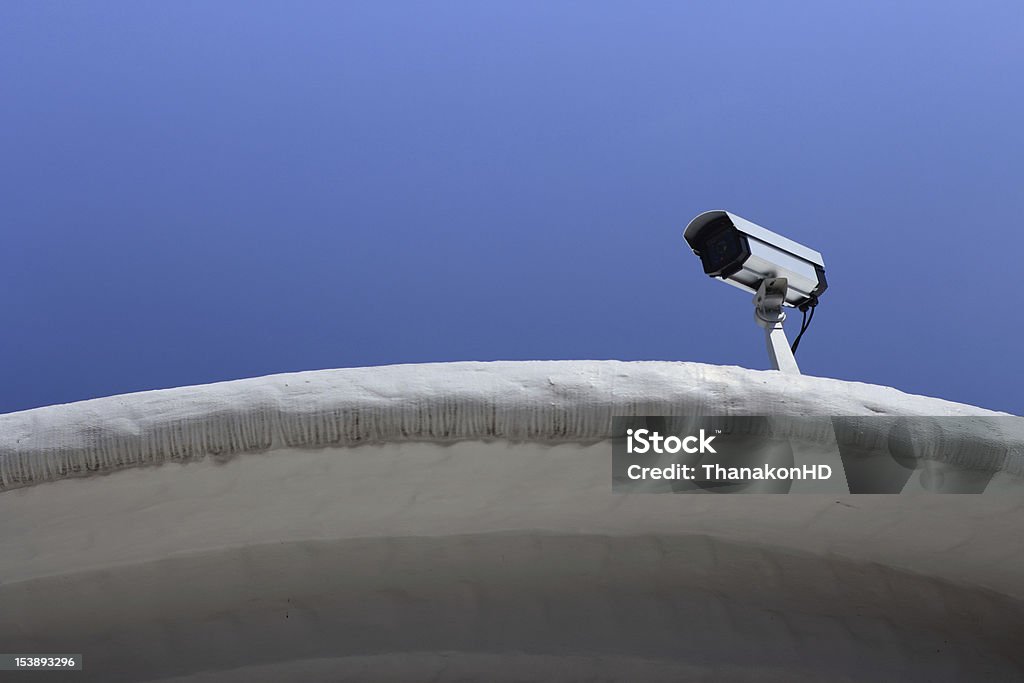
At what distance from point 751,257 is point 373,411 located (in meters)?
1.79

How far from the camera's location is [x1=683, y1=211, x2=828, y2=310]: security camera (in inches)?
118

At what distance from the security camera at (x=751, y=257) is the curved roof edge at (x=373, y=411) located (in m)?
1.54

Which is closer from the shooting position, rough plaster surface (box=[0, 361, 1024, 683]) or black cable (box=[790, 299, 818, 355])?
rough plaster surface (box=[0, 361, 1024, 683])

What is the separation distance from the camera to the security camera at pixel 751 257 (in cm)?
300

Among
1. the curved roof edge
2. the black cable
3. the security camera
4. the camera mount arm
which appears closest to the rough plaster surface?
the curved roof edge

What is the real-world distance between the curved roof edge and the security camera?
1537 millimetres

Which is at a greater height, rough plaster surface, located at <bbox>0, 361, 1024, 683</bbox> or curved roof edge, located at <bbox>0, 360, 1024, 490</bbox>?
curved roof edge, located at <bbox>0, 360, 1024, 490</bbox>

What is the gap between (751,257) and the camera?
2.99 metres

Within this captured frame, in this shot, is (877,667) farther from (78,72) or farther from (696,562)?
(78,72)

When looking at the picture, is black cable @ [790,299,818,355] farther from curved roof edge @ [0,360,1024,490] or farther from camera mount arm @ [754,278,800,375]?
curved roof edge @ [0,360,1024,490]

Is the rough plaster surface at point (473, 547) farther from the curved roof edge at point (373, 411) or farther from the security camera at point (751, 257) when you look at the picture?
the security camera at point (751, 257)

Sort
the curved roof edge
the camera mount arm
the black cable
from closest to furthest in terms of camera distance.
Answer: the curved roof edge, the camera mount arm, the black cable

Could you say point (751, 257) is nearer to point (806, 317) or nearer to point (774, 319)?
point (774, 319)

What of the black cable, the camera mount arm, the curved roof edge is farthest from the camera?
the black cable
